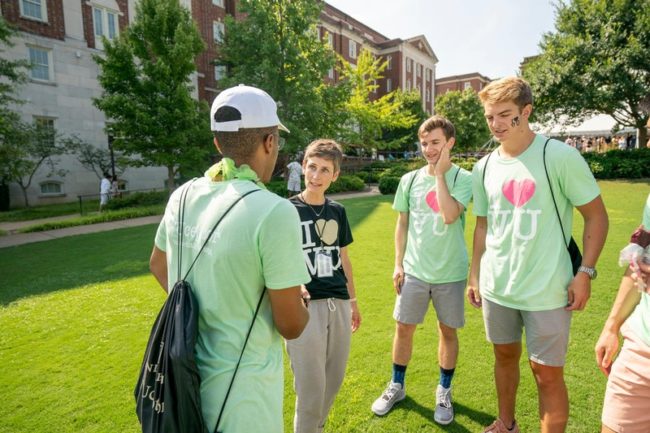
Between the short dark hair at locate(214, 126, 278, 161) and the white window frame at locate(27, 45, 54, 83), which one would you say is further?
the white window frame at locate(27, 45, 54, 83)

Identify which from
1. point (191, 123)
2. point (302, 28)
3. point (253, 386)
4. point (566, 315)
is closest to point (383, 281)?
point (566, 315)

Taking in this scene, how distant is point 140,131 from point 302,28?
10970mm

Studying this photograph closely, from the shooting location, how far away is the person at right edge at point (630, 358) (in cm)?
189

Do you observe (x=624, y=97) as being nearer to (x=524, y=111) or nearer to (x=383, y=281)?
(x=383, y=281)

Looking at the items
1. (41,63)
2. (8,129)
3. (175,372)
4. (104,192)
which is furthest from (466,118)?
(175,372)

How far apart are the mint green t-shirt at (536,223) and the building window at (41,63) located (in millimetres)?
24714

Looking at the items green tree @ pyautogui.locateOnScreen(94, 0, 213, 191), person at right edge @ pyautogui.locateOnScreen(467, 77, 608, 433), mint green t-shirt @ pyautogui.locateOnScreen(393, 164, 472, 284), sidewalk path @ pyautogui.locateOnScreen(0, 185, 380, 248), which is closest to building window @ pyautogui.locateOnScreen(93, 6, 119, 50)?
green tree @ pyautogui.locateOnScreen(94, 0, 213, 191)

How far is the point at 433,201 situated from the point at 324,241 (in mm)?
1097

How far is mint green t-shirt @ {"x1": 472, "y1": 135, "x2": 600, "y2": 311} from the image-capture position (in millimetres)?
2500

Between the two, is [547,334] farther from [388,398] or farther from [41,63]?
[41,63]

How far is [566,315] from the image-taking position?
99.9 inches

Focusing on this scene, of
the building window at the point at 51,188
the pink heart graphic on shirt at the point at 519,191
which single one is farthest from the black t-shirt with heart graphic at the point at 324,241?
the building window at the point at 51,188

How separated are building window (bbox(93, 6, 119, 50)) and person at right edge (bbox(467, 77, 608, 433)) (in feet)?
83.9

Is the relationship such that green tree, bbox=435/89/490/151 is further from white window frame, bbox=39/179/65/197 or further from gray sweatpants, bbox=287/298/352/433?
gray sweatpants, bbox=287/298/352/433
